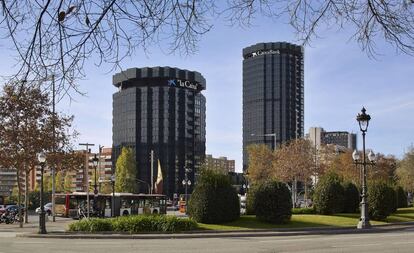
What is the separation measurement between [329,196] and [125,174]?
7140 centimetres

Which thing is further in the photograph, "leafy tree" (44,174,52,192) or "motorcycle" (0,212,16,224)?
"leafy tree" (44,174,52,192)

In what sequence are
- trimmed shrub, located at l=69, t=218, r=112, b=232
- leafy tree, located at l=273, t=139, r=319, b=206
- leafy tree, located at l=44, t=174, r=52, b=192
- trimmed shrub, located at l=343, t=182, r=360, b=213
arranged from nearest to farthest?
trimmed shrub, located at l=69, t=218, r=112, b=232 < trimmed shrub, located at l=343, t=182, r=360, b=213 < leafy tree, located at l=273, t=139, r=319, b=206 < leafy tree, located at l=44, t=174, r=52, b=192

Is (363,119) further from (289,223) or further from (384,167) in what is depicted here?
(384,167)

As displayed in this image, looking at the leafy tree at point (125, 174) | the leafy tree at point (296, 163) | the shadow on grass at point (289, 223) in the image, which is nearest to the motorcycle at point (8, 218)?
the shadow on grass at point (289, 223)

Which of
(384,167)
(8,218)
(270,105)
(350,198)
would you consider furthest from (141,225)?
(384,167)

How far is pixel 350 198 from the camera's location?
4319 centimetres

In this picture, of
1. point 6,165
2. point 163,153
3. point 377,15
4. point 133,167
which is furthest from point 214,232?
point 163,153

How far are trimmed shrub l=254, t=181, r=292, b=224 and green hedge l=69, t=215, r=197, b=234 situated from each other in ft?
14.2

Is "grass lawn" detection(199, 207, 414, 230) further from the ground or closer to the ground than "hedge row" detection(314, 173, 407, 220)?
closer to the ground

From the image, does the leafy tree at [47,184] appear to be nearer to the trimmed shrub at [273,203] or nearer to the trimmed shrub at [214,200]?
the trimmed shrub at [214,200]

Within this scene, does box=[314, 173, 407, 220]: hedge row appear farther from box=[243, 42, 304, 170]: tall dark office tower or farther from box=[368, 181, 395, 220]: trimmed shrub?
box=[243, 42, 304, 170]: tall dark office tower

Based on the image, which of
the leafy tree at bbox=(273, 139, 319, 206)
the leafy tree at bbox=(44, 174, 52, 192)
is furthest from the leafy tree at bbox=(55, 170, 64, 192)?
the leafy tree at bbox=(273, 139, 319, 206)

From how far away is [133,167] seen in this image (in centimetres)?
11162

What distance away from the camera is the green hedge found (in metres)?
32.0
